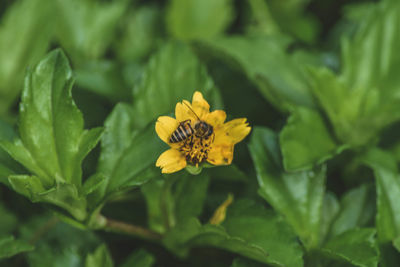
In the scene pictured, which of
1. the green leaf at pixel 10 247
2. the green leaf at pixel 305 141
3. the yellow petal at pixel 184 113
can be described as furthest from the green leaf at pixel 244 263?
the green leaf at pixel 10 247

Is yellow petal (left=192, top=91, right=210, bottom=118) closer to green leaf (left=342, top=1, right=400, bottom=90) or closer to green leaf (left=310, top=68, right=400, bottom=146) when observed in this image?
green leaf (left=310, top=68, right=400, bottom=146)

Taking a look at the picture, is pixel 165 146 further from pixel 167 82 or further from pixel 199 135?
pixel 167 82

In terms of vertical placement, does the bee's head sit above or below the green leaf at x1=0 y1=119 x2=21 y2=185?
below

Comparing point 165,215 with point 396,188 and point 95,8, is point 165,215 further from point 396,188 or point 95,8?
point 95,8

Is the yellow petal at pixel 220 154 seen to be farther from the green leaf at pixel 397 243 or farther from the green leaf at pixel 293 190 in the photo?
the green leaf at pixel 397 243

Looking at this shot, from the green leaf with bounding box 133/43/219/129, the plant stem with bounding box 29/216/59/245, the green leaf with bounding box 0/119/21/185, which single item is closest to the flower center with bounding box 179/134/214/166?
the green leaf with bounding box 133/43/219/129

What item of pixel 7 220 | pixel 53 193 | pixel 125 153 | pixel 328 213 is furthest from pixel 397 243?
pixel 7 220

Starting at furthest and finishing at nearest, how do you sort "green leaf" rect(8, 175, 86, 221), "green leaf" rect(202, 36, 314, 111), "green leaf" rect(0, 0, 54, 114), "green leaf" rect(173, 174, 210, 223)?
"green leaf" rect(0, 0, 54, 114)
"green leaf" rect(202, 36, 314, 111)
"green leaf" rect(173, 174, 210, 223)
"green leaf" rect(8, 175, 86, 221)
